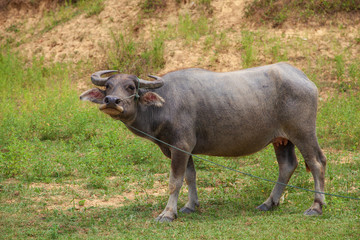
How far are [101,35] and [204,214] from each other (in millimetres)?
9810

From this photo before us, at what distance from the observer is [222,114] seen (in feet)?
19.0

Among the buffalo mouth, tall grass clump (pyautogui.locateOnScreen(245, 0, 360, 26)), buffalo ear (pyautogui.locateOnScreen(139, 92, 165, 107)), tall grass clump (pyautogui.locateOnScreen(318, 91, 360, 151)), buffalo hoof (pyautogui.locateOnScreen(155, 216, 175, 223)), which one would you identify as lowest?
tall grass clump (pyautogui.locateOnScreen(318, 91, 360, 151))

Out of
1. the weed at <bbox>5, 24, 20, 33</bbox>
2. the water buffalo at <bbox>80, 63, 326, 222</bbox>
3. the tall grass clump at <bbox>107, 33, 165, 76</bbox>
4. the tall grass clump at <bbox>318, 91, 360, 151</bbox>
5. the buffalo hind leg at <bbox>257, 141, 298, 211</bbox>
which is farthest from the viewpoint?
the weed at <bbox>5, 24, 20, 33</bbox>

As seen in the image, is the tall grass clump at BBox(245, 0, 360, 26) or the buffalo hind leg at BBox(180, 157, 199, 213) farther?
the tall grass clump at BBox(245, 0, 360, 26)

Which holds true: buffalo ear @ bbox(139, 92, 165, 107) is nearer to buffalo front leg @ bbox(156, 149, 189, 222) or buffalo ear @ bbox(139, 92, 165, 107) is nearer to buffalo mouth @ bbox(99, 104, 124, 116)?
buffalo mouth @ bbox(99, 104, 124, 116)

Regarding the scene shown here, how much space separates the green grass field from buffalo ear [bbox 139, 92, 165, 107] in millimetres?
1393

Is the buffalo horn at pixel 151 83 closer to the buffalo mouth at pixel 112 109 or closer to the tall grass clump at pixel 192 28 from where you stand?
the buffalo mouth at pixel 112 109

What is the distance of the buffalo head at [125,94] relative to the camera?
17.4ft

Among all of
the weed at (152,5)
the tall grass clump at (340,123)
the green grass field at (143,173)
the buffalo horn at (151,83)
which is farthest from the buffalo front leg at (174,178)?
the weed at (152,5)

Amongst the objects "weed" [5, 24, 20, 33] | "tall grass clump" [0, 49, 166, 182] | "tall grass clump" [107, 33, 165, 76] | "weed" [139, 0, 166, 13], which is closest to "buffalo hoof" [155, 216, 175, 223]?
"tall grass clump" [0, 49, 166, 182]

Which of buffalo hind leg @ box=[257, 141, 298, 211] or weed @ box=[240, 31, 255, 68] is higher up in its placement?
buffalo hind leg @ box=[257, 141, 298, 211]

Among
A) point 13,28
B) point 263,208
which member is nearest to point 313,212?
point 263,208

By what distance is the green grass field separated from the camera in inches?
205

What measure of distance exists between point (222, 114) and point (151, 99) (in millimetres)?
924
